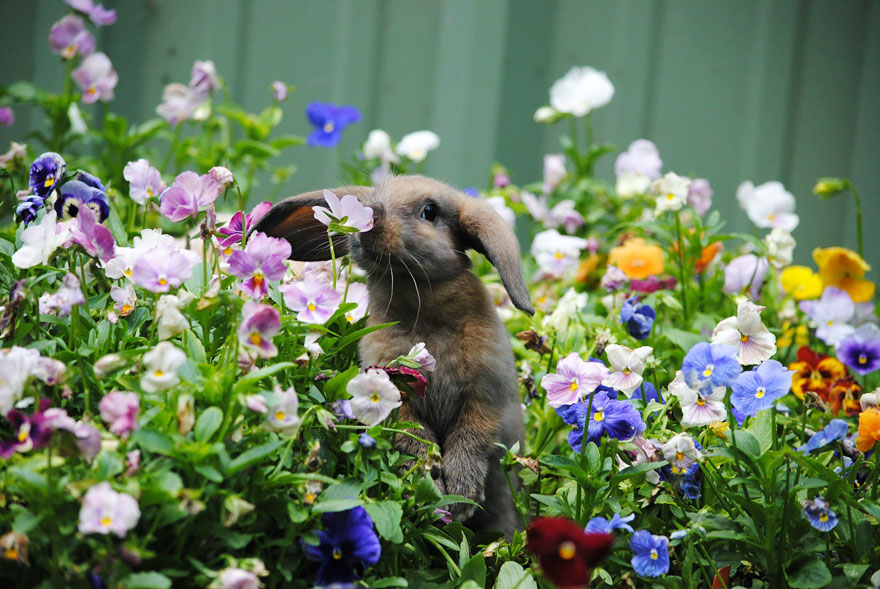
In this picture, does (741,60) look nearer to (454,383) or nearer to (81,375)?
(454,383)

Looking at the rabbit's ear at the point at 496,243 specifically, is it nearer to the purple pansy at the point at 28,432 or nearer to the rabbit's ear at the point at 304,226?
the rabbit's ear at the point at 304,226

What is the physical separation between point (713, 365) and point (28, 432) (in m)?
1.17

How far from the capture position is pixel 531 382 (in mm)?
1987

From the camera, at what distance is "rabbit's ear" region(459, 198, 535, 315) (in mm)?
1689

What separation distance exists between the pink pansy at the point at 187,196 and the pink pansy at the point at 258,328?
0.33m

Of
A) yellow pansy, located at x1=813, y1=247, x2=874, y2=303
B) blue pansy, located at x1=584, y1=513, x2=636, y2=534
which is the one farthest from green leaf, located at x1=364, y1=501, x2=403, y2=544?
yellow pansy, located at x1=813, y1=247, x2=874, y2=303

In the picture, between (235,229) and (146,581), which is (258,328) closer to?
(146,581)

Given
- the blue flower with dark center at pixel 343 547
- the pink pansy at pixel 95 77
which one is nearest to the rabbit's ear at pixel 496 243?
the blue flower with dark center at pixel 343 547

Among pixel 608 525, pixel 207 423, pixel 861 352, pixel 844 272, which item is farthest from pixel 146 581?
pixel 844 272

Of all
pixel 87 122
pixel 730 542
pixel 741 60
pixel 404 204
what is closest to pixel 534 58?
pixel 741 60

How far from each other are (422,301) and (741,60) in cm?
318

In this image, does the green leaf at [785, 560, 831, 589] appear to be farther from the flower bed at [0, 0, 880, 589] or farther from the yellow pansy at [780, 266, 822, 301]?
the yellow pansy at [780, 266, 822, 301]

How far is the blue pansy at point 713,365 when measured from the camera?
4.82 feet

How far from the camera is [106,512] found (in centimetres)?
108
